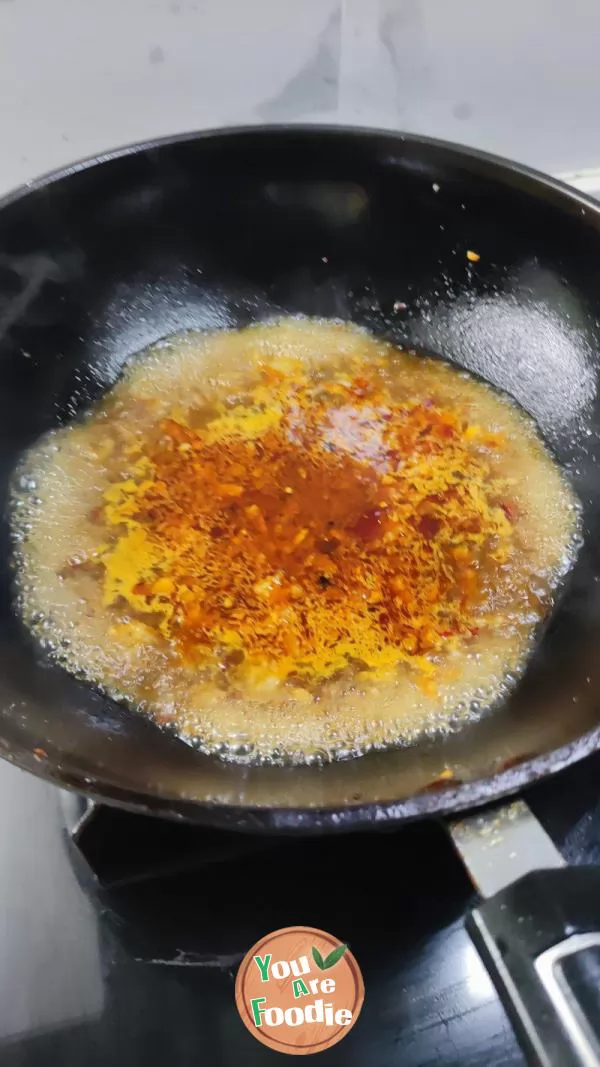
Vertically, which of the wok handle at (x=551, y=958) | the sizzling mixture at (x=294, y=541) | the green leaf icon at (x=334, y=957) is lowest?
the wok handle at (x=551, y=958)

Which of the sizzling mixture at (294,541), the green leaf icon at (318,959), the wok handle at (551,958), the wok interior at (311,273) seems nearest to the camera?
the wok handle at (551,958)

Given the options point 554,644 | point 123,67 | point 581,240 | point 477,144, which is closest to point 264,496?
point 554,644

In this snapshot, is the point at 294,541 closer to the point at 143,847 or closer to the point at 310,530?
the point at 310,530

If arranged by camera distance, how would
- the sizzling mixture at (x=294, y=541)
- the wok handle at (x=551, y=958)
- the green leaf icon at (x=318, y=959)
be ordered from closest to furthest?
the wok handle at (x=551, y=958) < the green leaf icon at (x=318, y=959) < the sizzling mixture at (x=294, y=541)

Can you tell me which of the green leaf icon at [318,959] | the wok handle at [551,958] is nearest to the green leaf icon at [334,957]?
the green leaf icon at [318,959]

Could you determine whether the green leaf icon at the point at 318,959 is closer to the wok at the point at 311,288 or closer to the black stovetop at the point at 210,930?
the black stovetop at the point at 210,930

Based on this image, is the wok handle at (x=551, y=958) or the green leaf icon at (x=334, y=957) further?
the green leaf icon at (x=334, y=957)

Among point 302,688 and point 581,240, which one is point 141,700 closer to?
point 302,688
